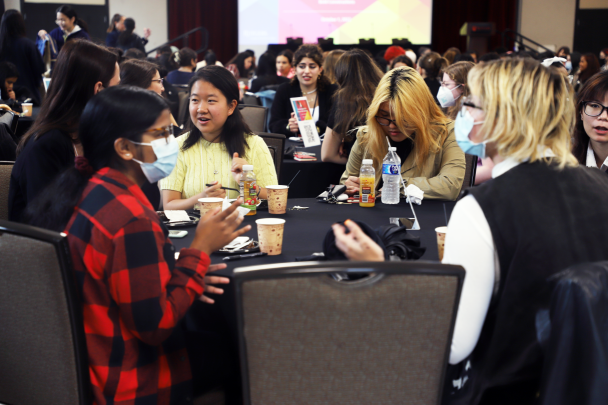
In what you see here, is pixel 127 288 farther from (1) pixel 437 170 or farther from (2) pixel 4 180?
(1) pixel 437 170

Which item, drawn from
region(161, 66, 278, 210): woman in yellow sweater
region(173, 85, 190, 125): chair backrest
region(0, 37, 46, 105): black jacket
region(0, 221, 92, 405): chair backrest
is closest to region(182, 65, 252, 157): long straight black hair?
region(161, 66, 278, 210): woman in yellow sweater

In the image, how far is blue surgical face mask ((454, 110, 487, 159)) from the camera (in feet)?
4.45

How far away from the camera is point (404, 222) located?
6.70 feet

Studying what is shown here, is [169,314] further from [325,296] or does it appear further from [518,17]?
[518,17]

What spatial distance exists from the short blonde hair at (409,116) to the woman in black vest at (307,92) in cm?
190

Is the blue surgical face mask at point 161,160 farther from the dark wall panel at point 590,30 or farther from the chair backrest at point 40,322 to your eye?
the dark wall panel at point 590,30

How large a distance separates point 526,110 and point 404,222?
880 millimetres

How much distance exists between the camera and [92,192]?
1292mm

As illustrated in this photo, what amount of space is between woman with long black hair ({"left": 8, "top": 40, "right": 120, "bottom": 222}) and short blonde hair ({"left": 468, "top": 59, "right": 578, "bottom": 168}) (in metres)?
1.35

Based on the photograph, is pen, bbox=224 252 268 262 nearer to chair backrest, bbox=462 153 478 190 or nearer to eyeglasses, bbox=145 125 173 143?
eyeglasses, bbox=145 125 173 143

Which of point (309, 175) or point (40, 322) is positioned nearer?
point (40, 322)

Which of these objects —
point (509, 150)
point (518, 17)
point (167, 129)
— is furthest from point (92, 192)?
point (518, 17)

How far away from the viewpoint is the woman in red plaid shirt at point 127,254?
1233 mm

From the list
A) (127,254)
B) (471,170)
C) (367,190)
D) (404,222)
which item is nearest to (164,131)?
(127,254)
